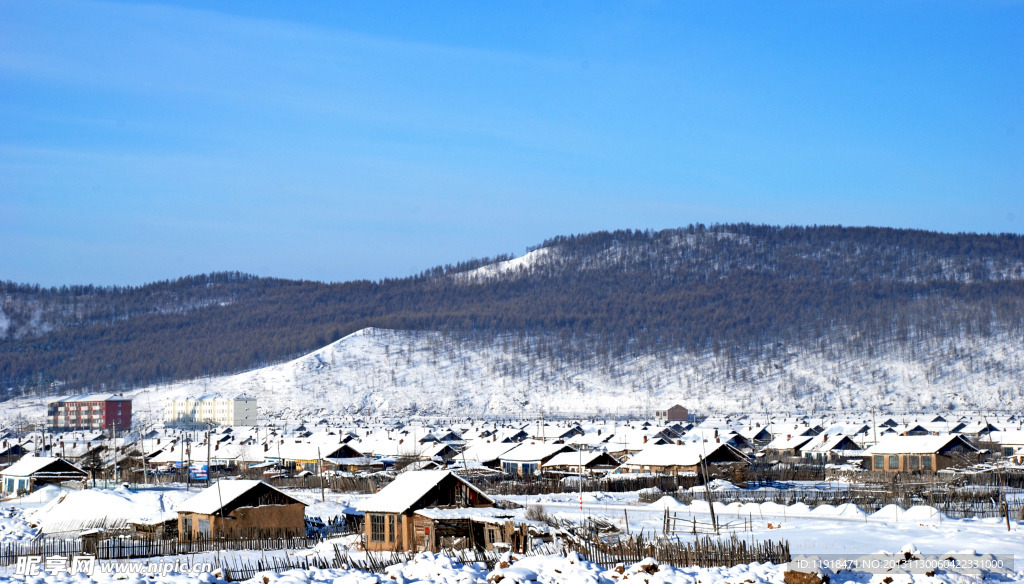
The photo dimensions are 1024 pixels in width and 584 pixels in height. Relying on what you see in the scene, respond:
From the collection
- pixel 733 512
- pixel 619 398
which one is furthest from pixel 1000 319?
pixel 733 512

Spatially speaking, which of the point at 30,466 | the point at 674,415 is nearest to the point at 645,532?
the point at 30,466

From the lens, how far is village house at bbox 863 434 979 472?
177 ft

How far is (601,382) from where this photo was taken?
170 metres

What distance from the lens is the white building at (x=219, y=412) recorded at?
136 m

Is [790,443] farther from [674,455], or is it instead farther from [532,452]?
[532,452]

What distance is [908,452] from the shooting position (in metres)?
54.8

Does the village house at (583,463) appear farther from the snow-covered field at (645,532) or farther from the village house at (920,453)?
the village house at (920,453)

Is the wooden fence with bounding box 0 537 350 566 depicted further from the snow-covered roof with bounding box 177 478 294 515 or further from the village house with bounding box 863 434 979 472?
the village house with bounding box 863 434 979 472

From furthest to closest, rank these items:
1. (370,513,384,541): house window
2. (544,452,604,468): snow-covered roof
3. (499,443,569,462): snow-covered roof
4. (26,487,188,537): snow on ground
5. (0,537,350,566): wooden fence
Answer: (499,443,569,462): snow-covered roof → (544,452,604,468): snow-covered roof → (26,487,188,537): snow on ground → (370,513,384,541): house window → (0,537,350,566): wooden fence

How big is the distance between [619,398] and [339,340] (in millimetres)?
56906

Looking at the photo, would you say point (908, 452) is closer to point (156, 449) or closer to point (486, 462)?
point (486, 462)

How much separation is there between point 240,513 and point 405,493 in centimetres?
519

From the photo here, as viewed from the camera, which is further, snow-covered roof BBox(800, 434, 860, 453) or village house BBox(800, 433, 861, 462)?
snow-covered roof BBox(800, 434, 860, 453)

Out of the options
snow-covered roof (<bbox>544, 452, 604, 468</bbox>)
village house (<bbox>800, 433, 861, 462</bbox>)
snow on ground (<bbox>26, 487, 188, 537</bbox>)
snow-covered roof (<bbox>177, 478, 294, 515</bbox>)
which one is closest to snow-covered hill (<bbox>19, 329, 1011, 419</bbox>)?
village house (<bbox>800, 433, 861, 462</bbox>)
